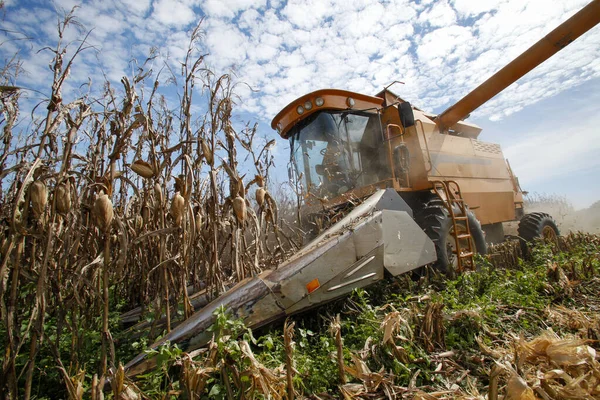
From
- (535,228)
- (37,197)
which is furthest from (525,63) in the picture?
(37,197)

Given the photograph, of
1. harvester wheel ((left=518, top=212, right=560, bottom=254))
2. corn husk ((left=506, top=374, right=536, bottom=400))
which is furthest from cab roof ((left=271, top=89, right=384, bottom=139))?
harvester wheel ((left=518, top=212, right=560, bottom=254))

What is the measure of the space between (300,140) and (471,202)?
328 cm

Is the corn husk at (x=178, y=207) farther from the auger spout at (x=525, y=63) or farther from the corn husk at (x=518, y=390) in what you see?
the auger spout at (x=525, y=63)

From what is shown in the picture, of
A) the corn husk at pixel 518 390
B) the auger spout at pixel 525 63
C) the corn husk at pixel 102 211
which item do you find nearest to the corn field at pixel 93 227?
the corn husk at pixel 102 211

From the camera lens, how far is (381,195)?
296 cm

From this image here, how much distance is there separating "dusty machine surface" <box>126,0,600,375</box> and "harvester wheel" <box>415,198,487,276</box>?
0.04 ft

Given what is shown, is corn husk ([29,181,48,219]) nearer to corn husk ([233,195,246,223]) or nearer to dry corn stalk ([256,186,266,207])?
corn husk ([233,195,246,223])

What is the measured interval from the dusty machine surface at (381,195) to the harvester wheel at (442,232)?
0.04 ft

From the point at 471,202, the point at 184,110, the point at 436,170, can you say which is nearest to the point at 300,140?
the point at 436,170

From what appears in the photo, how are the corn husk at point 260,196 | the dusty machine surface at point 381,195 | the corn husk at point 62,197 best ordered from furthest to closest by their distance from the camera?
the corn husk at point 260,196, the dusty machine surface at point 381,195, the corn husk at point 62,197

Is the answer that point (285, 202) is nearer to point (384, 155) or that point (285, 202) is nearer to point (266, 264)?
point (384, 155)

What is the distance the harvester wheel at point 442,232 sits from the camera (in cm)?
355

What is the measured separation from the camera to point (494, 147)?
6836 mm

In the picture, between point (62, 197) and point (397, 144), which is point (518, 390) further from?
point (397, 144)
